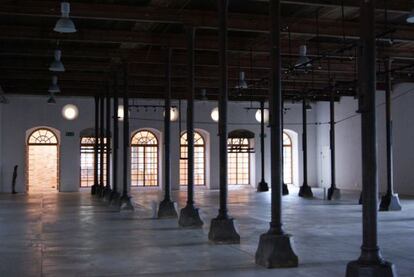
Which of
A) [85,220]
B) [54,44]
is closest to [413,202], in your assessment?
[85,220]

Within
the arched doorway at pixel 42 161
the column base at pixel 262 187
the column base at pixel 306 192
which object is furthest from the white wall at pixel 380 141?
the arched doorway at pixel 42 161

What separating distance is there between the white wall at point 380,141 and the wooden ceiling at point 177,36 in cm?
263

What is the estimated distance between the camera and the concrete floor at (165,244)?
780 centimetres

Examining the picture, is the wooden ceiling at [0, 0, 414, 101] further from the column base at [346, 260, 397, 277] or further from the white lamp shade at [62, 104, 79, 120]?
the column base at [346, 260, 397, 277]

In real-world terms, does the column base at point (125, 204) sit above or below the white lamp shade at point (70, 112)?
below

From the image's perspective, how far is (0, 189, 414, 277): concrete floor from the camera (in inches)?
307

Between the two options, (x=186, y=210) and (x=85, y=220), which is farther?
(x=85, y=220)

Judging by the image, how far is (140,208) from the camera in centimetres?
1858

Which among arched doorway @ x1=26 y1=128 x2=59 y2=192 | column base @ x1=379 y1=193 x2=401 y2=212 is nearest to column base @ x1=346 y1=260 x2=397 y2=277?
column base @ x1=379 y1=193 x2=401 y2=212

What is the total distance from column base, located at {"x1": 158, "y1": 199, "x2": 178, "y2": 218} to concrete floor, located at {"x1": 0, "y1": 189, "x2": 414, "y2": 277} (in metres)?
0.31

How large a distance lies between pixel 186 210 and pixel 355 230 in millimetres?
3509

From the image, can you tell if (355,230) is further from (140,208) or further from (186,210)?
(140,208)

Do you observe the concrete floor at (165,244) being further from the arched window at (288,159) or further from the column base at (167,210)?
the arched window at (288,159)

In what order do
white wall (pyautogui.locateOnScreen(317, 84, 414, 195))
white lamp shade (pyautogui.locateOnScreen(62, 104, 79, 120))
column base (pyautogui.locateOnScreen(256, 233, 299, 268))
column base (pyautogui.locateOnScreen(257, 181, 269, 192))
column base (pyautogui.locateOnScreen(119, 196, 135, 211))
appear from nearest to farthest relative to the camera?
column base (pyautogui.locateOnScreen(256, 233, 299, 268)) < column base (pyautogui.locateOnScreen(119, 196, 135, 211)) < white wall (pyautogui.locateOnScreen(317, 84, 414, 195)) < column base (pyautogui.locateOnScreen(257, 181, 269, 192)) < white lamp shade (pyautogui.locateOnScreen(62, 104, 79, 120))
